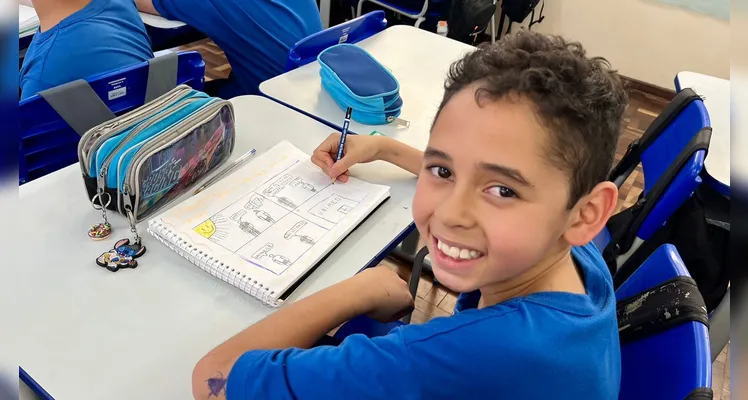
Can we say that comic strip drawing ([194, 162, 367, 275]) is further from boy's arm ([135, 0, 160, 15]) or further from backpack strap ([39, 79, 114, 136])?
boy's arm ([135, 0, 160, 15])

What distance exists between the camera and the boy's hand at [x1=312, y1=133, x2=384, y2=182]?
1136mm

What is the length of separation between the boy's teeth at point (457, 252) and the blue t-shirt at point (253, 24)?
1.38 metres

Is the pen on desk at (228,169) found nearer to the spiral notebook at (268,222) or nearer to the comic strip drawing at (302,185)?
the spiral notebook at (268,222)

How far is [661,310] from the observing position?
0.80 m

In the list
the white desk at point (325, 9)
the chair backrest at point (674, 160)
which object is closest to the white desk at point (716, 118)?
the chair backrest at point (674, 160)

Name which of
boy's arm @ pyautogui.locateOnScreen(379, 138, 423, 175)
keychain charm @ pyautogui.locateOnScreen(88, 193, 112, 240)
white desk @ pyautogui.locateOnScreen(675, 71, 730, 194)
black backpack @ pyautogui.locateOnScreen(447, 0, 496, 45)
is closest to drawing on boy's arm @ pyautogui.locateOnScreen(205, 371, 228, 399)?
keychain charm @ pyautogui.locateOnScreen(88, 193, 112, 240)

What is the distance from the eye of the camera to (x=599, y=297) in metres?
0.68

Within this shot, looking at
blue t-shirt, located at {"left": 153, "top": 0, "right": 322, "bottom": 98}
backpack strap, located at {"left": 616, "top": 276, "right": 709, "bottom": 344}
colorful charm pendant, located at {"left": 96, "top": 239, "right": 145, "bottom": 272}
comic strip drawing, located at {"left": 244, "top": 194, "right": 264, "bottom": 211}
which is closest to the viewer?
backpack strap, located at {"left": 616, "top": 276, "right": 709, "bottom": 344}

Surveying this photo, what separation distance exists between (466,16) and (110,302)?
109 inches

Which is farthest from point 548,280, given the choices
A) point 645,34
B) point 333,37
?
point 645,34

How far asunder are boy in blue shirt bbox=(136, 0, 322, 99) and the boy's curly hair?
1.27 m

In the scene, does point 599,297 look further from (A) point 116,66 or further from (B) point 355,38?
(B) point 355,38

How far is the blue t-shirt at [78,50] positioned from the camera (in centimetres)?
127

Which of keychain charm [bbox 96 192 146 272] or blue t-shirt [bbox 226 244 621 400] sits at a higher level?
blue t-shirt [bbox 226 244 621 400]
